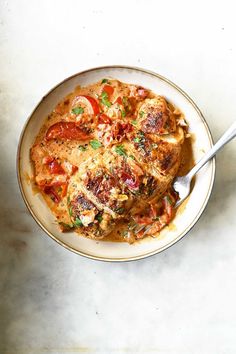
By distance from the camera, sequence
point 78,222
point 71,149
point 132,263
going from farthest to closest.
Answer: point 132,263, point 71,149, point 78,222

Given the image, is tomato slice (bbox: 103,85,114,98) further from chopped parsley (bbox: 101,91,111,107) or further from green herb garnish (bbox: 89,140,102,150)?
green herb garnish (bbox: 89,140,102,150)

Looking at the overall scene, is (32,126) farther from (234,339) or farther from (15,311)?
(234,339)

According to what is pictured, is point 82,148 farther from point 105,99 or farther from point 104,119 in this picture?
point 105,99

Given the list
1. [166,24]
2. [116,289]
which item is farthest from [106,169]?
[166,24]

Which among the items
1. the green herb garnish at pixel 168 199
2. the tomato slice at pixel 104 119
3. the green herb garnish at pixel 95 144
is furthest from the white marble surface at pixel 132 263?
the green herb garnish at pixel 95 144

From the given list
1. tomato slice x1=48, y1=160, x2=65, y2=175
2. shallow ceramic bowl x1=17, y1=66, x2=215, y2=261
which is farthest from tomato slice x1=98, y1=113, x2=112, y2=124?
tomato slice x1=48, y1=160, x2=65, y2=175

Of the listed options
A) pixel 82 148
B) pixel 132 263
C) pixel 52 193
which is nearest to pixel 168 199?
pixel 132 263

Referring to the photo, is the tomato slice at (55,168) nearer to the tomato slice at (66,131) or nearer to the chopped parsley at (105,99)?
the tomato slice at (66,131)

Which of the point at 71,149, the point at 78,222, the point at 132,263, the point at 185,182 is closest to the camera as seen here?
the point at 78,222
